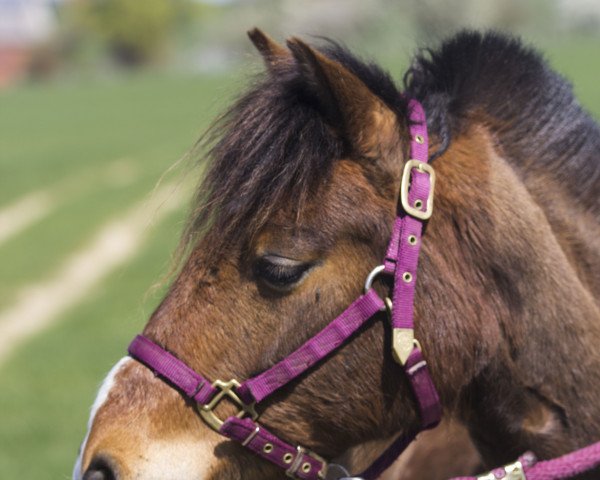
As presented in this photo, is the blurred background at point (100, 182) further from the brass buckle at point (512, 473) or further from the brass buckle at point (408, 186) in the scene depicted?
the brass buckle at point (512, 473)

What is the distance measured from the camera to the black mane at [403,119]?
255 cm

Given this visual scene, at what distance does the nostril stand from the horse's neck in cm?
93

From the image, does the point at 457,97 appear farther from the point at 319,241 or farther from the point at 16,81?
the point at 16,81

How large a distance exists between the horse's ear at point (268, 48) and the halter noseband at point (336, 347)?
52 cm

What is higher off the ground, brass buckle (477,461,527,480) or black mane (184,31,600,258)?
black mane (184,31,600,258)

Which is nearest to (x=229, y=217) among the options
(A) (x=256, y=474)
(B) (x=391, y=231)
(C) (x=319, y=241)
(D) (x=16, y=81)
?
(C) (x=319, y=241)

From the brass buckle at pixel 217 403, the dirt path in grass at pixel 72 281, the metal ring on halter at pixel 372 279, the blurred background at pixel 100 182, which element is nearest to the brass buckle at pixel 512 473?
Result: the metal ring on halter at pixel 372 279

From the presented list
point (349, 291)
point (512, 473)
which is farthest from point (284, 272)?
point (512, 473)

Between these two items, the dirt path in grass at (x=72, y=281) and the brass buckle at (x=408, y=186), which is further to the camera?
the dirt path in grass at (x=72, y=281)

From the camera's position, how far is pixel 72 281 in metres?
14.0

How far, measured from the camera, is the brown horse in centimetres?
250

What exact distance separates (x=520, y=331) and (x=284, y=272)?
698 mm

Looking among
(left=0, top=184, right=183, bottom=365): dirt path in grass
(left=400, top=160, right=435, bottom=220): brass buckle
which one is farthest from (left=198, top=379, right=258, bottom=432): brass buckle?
(left=0, top=184, right=183, bottom=365): dirt path in grass

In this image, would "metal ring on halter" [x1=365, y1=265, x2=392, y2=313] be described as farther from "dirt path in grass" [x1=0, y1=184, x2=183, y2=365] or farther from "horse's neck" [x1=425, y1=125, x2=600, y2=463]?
"dirt path in grass" [x1=0, y1=184, x2=183, y2=365]
